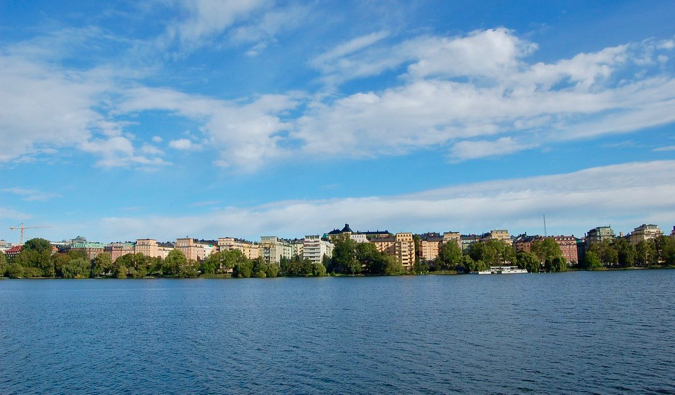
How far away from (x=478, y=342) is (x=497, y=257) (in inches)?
6255

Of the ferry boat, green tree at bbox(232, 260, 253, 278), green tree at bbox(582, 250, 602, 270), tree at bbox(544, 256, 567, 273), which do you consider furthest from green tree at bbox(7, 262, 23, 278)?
green tree at bbox(582, 250, 602, 270)

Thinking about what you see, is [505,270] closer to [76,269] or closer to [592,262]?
[592,262]

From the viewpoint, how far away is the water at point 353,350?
2778cm

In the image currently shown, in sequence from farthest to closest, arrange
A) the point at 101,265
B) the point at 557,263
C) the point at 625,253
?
1. the point at 625,253
2. the point at 101,265
3. the point at 557,263

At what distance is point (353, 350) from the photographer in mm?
36250

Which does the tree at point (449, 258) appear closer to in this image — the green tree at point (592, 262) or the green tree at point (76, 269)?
the green tree at point (592, 262)

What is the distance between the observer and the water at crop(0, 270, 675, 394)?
27781mm

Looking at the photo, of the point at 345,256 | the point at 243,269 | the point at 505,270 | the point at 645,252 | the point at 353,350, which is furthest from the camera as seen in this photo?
the point at 645,252

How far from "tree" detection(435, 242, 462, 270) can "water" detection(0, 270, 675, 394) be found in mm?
125138

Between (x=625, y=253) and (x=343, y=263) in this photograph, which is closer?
(x=343, y=263)

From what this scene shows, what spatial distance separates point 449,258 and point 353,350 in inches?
6151

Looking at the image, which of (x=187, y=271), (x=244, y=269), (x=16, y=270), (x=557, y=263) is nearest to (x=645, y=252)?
(x=557, y=263)

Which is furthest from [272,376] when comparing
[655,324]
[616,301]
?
[616,301]

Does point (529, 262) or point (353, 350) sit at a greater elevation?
point (529, 262)
